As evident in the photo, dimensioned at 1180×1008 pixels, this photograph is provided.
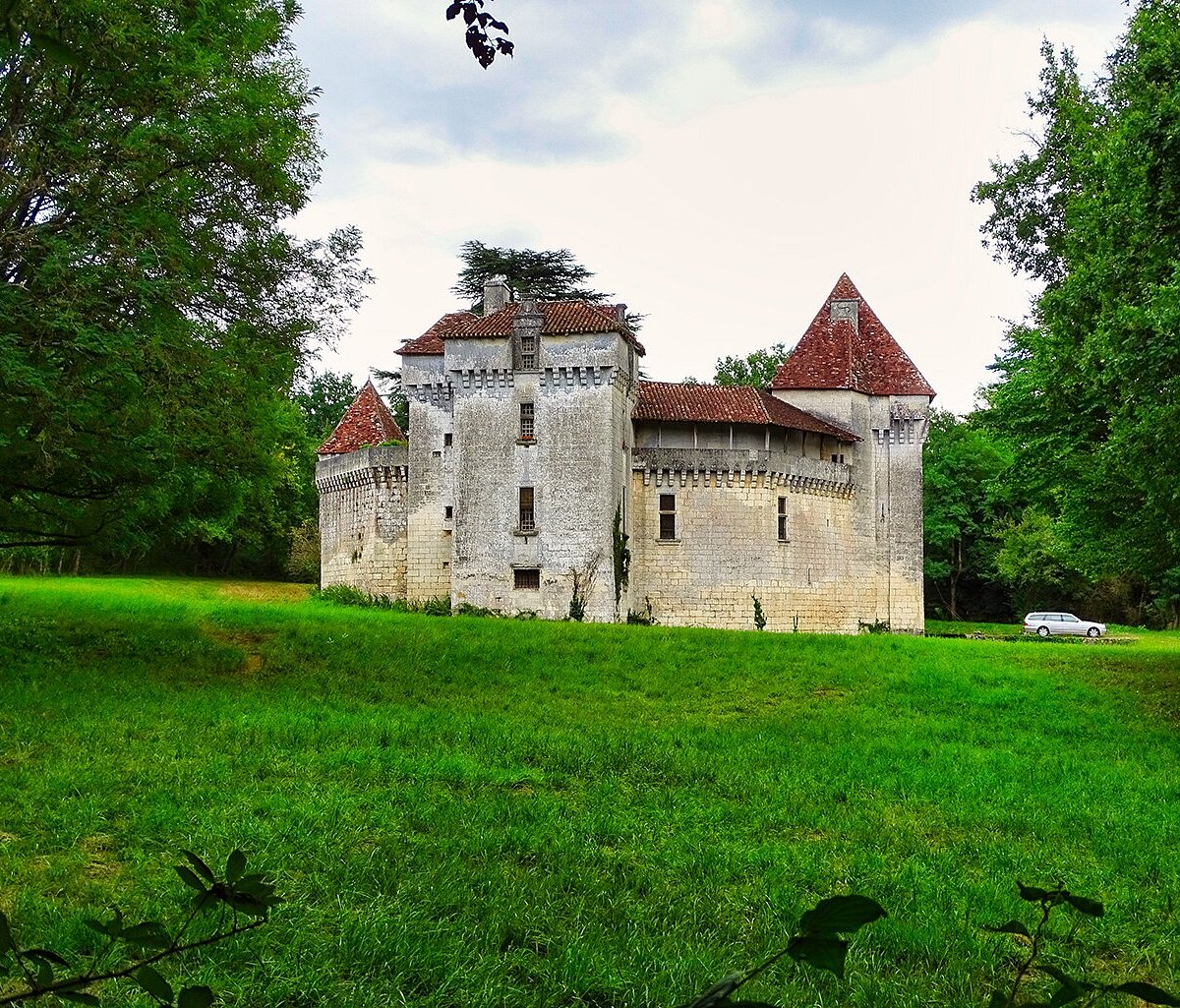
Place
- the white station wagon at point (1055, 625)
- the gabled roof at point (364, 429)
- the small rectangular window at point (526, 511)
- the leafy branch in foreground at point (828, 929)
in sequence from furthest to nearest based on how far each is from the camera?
the white station wagon at point (1055, 625), the gabled roof at point (364, 429), the small rectangular window at point (526, 511), the leafy branch in foreground at point (828, 929)

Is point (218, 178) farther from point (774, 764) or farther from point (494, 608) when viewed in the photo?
point (494, 608)

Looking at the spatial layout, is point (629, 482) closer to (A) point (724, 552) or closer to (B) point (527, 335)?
(A) point (724, 552)

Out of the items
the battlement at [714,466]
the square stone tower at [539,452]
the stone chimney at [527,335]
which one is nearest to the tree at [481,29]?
the square stone tower at [539,452]

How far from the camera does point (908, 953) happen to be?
22.0 ft

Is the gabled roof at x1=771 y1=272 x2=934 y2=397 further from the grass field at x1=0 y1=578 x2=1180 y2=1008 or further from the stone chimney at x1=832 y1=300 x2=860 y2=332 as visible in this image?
the grass field at x1=0 y1=578 x2=1180 y2=1008

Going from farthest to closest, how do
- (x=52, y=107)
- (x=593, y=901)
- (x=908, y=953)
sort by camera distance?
(x=52, y=107)
(x=593, y=901)
(x=908, y=953)

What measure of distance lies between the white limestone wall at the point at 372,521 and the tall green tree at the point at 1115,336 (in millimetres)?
23127

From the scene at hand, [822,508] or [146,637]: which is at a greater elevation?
[822,508]

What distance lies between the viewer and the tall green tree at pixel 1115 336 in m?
14.6

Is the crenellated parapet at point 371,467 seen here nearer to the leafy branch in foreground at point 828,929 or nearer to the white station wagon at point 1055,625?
the white station wagon at point 1055,625

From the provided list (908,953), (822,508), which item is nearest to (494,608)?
(822,508)

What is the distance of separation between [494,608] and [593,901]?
27.3 m

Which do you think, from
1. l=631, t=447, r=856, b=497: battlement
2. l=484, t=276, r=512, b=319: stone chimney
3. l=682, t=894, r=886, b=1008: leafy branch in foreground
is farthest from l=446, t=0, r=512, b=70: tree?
l=484, t=276, r=512, b=319: stone chimney

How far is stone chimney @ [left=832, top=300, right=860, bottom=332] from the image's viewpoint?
42.8 m
